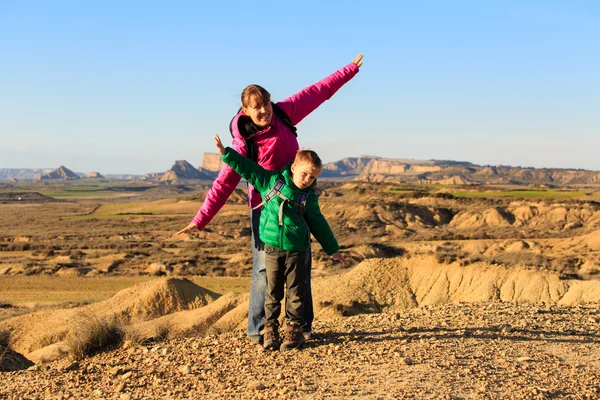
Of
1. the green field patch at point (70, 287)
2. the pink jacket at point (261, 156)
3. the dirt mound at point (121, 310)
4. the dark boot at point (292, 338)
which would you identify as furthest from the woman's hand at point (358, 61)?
the green field patch at point (70, 287)

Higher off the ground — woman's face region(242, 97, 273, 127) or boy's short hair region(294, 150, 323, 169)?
woman's face region(242, 97, 273, 127)

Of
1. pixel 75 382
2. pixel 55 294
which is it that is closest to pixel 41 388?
pixel 75 382

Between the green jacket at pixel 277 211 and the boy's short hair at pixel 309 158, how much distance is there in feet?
0.71

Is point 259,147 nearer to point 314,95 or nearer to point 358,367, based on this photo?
point 314,95

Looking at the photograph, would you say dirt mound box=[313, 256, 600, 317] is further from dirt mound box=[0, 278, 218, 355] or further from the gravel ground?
the gravel ground

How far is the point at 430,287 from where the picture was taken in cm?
1580

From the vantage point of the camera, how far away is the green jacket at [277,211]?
5320 millimetres

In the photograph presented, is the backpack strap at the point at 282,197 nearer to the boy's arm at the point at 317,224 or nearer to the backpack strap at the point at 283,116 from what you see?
the boy's arm at the point at 317,224

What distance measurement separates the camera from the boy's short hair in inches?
203

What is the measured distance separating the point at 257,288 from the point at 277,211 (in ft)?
3.00

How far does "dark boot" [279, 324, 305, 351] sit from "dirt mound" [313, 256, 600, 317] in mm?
7585

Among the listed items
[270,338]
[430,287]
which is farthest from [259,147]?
[430,287]

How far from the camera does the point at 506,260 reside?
948 inches

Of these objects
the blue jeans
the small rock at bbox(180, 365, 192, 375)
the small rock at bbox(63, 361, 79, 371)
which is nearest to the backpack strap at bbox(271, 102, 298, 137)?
the blue jeans
